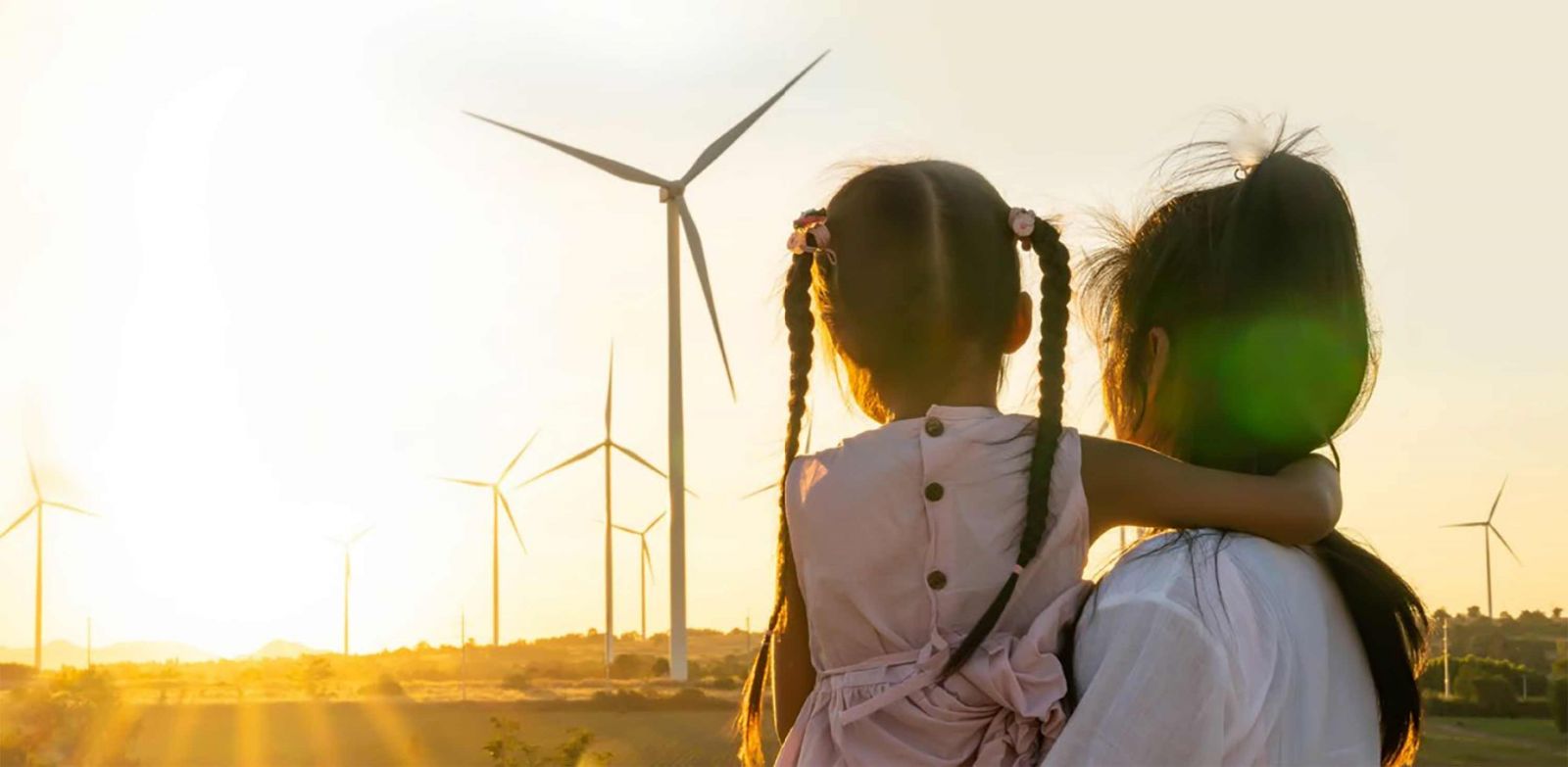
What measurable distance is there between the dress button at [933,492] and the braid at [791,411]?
0.53m

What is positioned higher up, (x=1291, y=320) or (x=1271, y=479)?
(x=1291, y=320)

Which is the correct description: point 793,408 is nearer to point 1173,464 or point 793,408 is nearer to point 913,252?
point 913,252

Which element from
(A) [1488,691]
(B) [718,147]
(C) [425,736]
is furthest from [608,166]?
(A) [1488,691]

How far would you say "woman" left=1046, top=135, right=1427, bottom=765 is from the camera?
10.7 feet

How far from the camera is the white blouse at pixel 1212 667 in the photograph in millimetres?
3230

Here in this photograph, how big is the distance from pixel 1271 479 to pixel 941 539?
0.74 meters

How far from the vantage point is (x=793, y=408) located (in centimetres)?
485

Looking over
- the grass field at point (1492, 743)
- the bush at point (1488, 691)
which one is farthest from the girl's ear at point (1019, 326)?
the bush at point (1488, 691)

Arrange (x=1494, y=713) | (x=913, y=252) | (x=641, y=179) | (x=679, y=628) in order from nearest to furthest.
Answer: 1. (x=913, y=252)
2. (x=641, y=179)
3. (x=679, y=628)
4. (x=1494, y=713)

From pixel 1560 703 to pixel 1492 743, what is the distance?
26.6 feet

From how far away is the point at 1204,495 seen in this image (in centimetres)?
394

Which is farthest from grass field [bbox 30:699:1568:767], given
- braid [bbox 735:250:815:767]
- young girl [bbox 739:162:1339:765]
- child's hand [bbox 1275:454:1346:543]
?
child's hand [bbox 1275:454:1346:543]

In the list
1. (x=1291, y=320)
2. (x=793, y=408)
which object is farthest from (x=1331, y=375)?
(x=793, y=408)

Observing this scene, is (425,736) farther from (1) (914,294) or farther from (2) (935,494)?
(2) (935,494)
